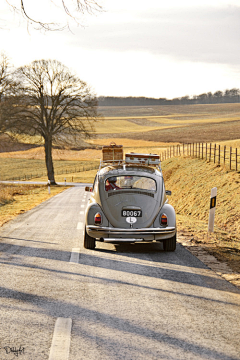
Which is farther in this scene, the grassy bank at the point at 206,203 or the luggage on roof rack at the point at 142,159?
the luggage on roof rack at the point at 142,159

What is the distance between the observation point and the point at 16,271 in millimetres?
6785

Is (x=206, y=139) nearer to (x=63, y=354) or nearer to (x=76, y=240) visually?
(x=76, y=240)

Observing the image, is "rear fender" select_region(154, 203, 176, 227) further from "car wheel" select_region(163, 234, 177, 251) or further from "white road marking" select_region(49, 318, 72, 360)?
"white road marking" select_region(49, 318, 72, 360)

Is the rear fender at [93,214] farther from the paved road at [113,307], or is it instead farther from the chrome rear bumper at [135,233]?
the paved road at [113,307]

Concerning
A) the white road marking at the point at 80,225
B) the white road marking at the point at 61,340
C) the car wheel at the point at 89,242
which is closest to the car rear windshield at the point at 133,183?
the car wheel at the point at 89,242

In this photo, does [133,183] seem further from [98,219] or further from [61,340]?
[61,340]

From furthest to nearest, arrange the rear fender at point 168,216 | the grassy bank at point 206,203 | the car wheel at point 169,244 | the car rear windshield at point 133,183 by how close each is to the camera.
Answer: the grassy bank at point 206,203 < the car rear windshield at point 133,183 < the car wheel at point 169,244 < the rear fender at point 168,216

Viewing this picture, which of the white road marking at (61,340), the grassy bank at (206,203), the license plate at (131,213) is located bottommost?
the grassy bank at (206,203)

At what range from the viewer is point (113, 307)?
5047 mm

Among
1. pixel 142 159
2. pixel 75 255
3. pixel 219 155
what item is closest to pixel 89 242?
pixel 75 255

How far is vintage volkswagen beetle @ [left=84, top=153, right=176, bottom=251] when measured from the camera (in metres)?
8.45

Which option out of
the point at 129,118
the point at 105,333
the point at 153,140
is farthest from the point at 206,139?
the point at 105,333

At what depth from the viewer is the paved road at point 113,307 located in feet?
12.8

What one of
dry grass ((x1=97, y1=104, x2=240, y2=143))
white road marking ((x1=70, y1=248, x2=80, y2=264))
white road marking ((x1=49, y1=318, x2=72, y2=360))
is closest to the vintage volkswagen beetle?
white road marking ((x1=70, y1=248, x2=80, y2=264))
